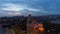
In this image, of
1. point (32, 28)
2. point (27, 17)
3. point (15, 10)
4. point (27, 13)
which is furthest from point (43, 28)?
point (15, 10)

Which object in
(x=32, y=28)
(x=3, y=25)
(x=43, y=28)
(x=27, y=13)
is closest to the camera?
(x=43, y=28)

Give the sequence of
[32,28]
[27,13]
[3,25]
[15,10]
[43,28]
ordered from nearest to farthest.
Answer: [43,28] < [32,28] < [3,25] < [27,13] < [15,10]

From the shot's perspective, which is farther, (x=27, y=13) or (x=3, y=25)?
(x=27, y=13)

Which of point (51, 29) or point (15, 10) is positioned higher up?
point (15, 10)

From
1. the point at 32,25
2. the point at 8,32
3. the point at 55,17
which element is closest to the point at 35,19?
the point at 32,25

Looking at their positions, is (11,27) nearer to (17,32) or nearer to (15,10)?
(17,32)

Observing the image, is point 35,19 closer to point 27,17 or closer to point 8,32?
point 27,17
